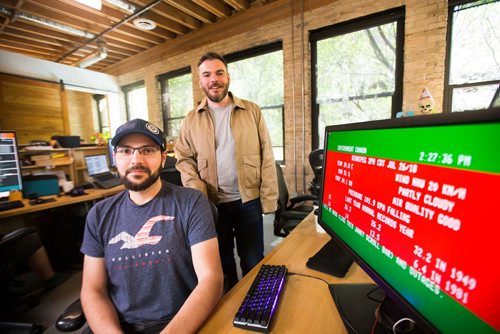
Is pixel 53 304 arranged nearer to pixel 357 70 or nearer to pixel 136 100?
pixel 357 70

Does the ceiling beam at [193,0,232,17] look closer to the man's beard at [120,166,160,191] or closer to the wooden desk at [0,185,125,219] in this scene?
the wooden desk at [0,185,125,219]

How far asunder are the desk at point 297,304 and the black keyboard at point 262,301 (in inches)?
1.0

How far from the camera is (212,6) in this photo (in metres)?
3.73

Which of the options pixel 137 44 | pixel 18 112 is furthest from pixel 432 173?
pixel 18 112

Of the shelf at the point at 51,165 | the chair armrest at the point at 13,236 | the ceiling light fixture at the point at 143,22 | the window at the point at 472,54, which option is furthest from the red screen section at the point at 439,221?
the ceiling light fixture at the point at 143,22

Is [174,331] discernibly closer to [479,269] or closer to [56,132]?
[479,269]

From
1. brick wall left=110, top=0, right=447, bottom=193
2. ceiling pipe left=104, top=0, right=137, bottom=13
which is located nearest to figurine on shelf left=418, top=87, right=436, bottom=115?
brick wall left=110, top=0, right=447, bottom=193

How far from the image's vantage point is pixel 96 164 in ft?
11.5

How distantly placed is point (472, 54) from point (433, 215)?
128 inches

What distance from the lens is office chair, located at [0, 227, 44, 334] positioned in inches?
61.3

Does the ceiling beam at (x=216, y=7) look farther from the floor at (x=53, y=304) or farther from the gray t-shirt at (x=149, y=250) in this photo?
the floor at (x=53, y=304)

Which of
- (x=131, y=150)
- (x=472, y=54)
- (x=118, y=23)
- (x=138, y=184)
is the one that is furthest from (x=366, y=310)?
(x=118, y=23)

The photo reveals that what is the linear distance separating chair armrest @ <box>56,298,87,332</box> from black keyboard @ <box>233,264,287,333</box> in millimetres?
662

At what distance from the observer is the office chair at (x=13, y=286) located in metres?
1.56
